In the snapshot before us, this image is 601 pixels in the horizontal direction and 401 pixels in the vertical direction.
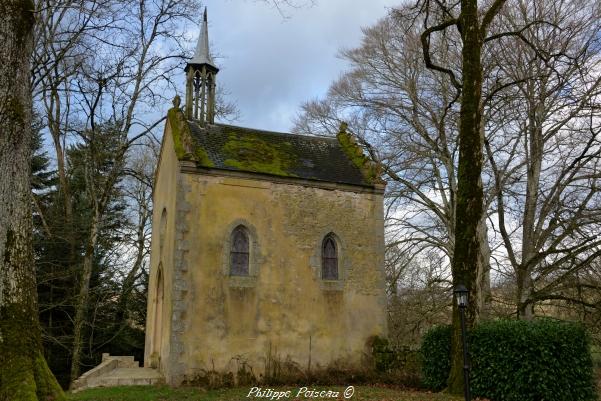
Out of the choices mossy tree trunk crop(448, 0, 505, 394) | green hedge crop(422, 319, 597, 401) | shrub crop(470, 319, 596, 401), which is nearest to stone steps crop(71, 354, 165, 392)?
mossy tree trunk crop(448, 0, 505, 394)

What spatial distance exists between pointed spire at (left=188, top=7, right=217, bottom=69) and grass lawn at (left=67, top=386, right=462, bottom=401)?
11.6m

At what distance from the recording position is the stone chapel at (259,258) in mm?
15273

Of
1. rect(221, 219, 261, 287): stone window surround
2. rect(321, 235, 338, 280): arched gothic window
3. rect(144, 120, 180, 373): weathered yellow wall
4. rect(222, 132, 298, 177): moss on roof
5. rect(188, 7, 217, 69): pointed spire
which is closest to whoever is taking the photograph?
rect(144, 120, 180, 373): weathered yellow wall

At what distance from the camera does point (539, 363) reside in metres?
11.3

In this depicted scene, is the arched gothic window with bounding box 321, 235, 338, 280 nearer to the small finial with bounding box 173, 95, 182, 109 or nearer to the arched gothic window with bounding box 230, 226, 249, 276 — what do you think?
the arched gothic window with bounding box 230, 226, 249, 276

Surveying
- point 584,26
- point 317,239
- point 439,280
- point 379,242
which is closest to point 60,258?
point 317,239

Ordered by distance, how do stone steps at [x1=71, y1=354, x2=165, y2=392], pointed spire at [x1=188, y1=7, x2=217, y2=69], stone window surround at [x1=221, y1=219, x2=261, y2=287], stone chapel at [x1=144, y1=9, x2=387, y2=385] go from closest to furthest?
1. stone steps at [x1=71, y1=354, x2=165, y2=392]
2. stone chapel at [x1=144, y1=9, x2=387, y2=385]
3. stone window surround at [x1=221, y1=219, x2=261, y2=287]
4. pointed spire at [x1=188, y1=7, x2=217, y2=69]

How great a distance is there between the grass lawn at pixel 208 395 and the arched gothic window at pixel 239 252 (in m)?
3.43

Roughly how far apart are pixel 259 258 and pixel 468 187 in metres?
6.89

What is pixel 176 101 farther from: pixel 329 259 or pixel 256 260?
pixel 329 259

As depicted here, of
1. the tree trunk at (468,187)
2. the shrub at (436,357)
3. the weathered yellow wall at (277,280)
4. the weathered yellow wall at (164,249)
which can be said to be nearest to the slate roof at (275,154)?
the weathered yellow wall at (277,280)

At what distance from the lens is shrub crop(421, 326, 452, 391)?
45.4 feet

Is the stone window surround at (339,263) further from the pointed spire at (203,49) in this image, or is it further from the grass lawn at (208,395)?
the pointed spire at (203,49)

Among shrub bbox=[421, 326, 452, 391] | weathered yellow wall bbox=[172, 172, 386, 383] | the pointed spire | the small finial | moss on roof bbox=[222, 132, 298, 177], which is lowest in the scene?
shrub bbox=[421, 326, 452, 391]
